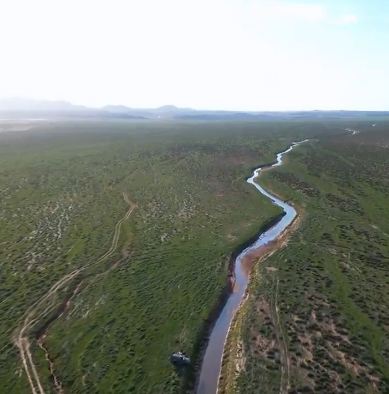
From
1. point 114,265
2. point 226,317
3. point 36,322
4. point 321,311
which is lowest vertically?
point 114,265

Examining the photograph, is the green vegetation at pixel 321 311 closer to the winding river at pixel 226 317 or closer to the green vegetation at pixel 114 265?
the winding river at pixel 226 317

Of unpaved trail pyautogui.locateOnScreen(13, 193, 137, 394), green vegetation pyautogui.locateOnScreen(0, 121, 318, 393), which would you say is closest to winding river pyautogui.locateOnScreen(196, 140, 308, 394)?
green vegetation pyautogui.locateOnScreen(0, 121, 318, 393)

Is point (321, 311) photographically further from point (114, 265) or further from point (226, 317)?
point (114, 265)

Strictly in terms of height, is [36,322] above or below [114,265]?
above

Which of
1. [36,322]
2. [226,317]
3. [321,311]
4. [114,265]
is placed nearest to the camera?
[36,322]

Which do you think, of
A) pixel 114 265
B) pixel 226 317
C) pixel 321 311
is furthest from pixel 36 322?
pixel 321 311

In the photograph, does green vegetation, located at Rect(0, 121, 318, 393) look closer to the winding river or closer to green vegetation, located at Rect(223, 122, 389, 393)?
the winding river

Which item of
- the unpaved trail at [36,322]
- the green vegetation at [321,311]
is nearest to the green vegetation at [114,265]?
the unpaved trail at [36,322]
